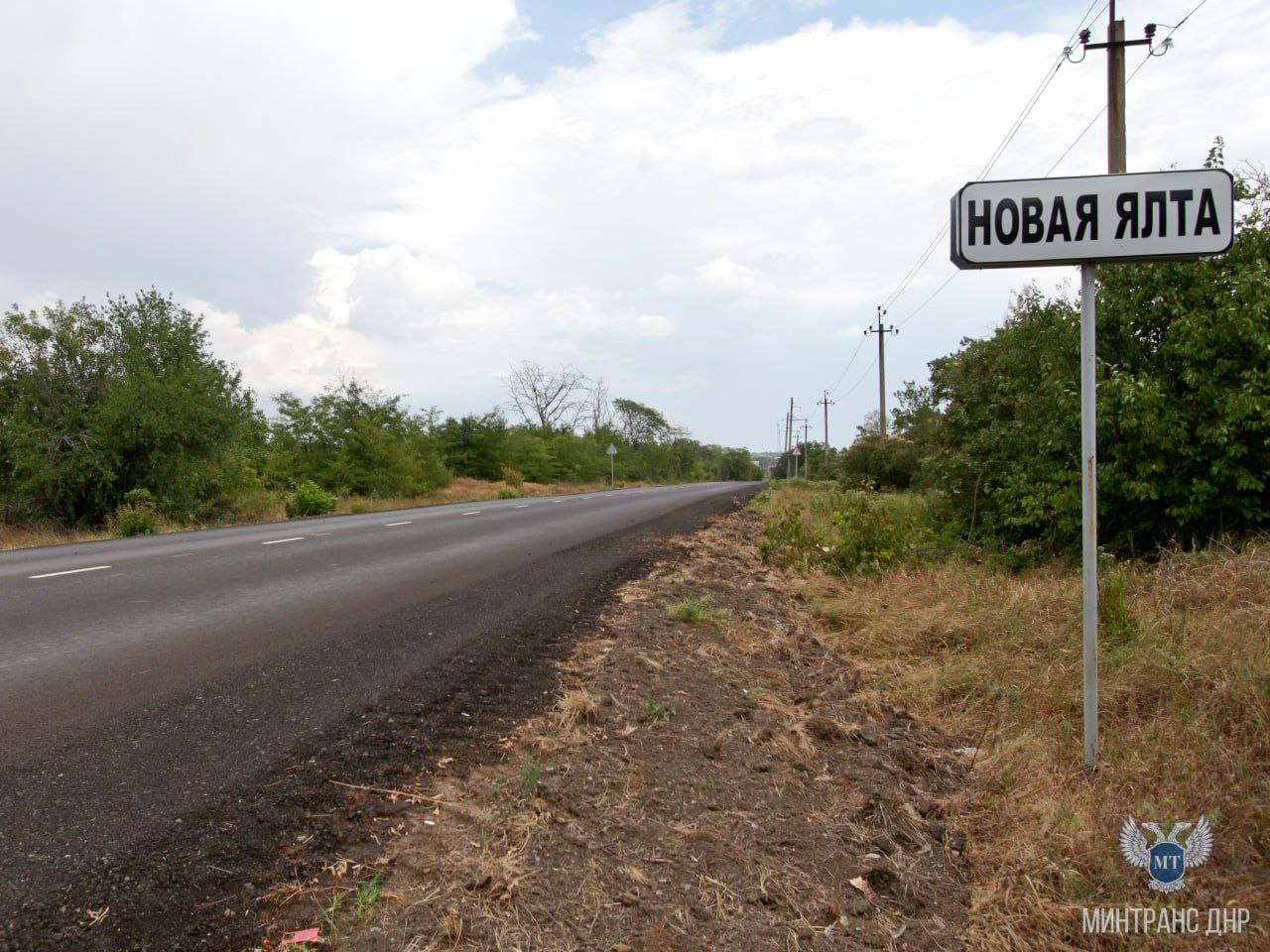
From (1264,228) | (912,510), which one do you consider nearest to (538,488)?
(912,510)

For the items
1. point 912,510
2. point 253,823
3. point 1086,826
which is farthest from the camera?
point 912,510

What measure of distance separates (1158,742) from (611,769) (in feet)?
8.62

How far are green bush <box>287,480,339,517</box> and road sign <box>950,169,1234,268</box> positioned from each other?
2428 cm

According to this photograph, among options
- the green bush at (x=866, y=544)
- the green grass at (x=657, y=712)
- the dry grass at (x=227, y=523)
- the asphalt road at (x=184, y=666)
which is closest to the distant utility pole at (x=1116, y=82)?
the green bush at (x=866, y=544)

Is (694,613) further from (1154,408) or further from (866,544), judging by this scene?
(1154,408)

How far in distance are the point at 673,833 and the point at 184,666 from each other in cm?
369

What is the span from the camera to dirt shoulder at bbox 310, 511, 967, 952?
2.45m

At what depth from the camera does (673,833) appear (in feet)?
10.00

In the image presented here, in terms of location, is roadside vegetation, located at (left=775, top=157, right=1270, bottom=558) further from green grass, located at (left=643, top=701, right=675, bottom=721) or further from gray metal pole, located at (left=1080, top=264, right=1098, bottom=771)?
green grass, located at (left=643, top=701, right=675, bottom=721)

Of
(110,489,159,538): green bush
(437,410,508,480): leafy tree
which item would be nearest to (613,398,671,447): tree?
(437,410,508,480): leafy tree

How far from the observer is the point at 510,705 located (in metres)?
4.47

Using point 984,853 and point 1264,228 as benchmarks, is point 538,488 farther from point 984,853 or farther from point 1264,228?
point 984,853

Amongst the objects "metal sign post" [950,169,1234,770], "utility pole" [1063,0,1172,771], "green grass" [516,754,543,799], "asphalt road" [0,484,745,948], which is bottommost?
"green grass" [516,754,543,799]

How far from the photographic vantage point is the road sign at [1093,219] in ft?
11.1
